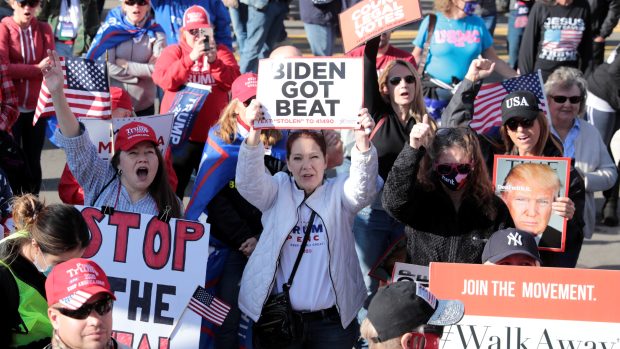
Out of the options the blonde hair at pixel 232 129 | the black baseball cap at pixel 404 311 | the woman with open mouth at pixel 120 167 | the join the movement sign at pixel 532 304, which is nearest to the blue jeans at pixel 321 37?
the blonde hair at pixel 232 129

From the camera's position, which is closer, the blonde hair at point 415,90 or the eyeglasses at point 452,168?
the eyeglasses at point 452,168

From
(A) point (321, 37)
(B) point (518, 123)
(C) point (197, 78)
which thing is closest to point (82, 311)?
(B) point (518, 123)

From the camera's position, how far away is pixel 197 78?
26.9 ft

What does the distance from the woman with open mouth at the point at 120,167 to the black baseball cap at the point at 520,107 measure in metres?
2.00

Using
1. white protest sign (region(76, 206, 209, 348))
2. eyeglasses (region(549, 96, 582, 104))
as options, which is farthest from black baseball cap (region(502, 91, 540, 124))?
white protest sign (region(76, 206, 209, 348))

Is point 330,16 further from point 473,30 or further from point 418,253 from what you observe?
point 418,253

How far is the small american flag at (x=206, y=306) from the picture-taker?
5.62 meters

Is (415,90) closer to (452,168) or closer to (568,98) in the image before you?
(568,98)

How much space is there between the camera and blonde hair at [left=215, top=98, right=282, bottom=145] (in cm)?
622

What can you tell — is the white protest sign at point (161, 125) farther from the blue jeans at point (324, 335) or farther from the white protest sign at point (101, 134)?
the blue jeans at point (324, 335)

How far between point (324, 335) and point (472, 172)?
117 cm

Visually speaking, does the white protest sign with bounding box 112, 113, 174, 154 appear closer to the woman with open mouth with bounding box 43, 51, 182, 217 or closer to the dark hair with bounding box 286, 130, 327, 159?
the woman with open mouth with bounding box 43, 51, 182, 217

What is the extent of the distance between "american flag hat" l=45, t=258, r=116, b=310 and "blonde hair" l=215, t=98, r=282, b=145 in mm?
2085

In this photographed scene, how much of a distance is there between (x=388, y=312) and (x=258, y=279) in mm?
1734
